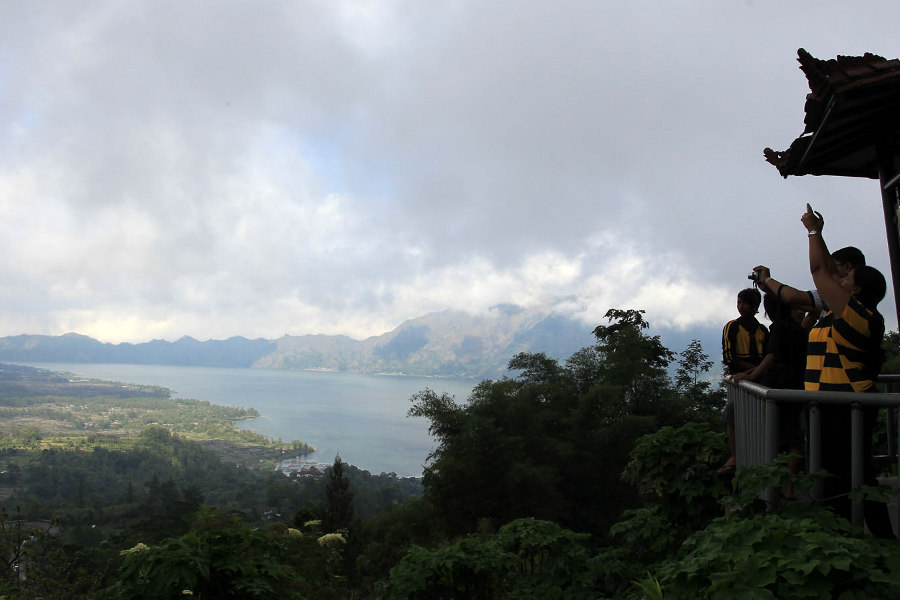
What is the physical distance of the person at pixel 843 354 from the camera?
2529 mm

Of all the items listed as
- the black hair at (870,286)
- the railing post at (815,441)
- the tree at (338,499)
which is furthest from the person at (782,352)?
the tree at (338,499)

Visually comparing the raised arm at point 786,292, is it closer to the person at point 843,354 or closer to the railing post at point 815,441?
A: the person at point 843,354

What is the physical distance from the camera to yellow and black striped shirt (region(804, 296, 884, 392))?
2686mm

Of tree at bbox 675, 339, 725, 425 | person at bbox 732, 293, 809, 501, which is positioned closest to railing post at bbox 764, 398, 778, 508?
person at bbox 732, 293, 809, 501

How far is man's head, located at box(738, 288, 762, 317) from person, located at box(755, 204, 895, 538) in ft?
4.23

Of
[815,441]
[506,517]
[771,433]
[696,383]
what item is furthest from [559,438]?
[815,441]

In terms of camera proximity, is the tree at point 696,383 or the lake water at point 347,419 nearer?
the tree at point 696,383

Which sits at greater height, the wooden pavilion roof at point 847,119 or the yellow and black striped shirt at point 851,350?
the wooden pavilion roof at point 847,119

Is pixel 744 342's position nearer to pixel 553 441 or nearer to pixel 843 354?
pixel 843 354

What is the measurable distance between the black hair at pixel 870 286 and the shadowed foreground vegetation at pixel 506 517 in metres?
0.98

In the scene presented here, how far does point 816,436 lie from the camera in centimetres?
252

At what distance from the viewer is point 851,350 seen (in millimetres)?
2730

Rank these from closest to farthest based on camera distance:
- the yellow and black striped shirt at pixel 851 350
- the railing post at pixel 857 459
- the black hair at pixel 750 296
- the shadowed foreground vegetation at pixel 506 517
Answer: the shadowed foreground vegetation at pixel 506 517 → the railing post at pixel 857 459 → the yellow and black striped shirt at pixel 851 350 → the black hair at pixel 750 296

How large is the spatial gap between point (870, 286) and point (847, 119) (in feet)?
4.78
